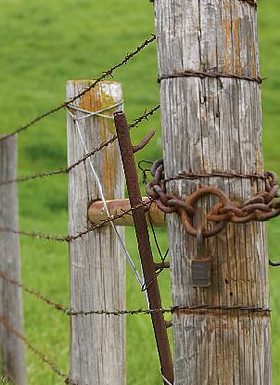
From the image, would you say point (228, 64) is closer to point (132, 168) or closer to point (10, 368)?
point (132, 168)

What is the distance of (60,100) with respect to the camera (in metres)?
18.3

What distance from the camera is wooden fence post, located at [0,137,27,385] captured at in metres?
6.10

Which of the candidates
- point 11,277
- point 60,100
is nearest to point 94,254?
point 11,277

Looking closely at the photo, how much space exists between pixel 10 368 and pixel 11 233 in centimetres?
80

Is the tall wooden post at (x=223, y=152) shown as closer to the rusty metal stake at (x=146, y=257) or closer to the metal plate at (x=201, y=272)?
the metal plate at (x=201, y=272)

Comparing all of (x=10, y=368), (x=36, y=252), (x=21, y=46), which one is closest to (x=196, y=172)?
(x=10, y=368)

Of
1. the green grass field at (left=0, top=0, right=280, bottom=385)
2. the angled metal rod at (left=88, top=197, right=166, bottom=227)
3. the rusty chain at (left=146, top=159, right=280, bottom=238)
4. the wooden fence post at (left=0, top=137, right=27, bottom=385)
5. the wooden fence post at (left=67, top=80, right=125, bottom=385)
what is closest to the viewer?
the rusty chain at (left=146, top=159, right=280, bottom=238)

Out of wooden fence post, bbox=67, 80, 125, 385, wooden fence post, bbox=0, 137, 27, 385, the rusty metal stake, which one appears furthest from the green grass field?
the rusty metal stake

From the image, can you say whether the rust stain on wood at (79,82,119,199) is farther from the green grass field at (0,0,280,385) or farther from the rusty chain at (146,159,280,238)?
the green grass field at (0,0,280,385)

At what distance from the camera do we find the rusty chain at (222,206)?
232 centimetres

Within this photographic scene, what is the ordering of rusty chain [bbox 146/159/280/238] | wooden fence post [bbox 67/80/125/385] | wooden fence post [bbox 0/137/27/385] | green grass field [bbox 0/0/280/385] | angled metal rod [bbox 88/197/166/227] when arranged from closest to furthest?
rusty chain [bbox 146/159/280/238]
angled metal rod [bbox 88/197/166/227]
wooden fence post [bbox 67/80/125/385]
wooden fence post [bbox 0/137/27/385]
green grass field [bbox 0/0/280/385]

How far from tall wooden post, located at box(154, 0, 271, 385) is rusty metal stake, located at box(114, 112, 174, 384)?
1.21 ft

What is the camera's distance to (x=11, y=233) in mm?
6246

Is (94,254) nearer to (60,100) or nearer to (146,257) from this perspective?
(146,257)
